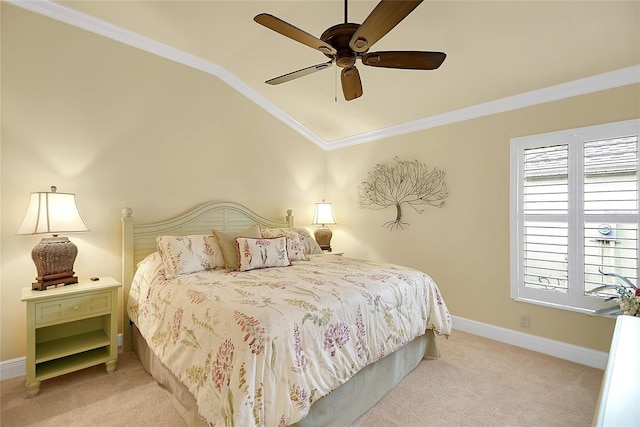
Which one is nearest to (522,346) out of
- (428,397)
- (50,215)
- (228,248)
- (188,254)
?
(428,397)

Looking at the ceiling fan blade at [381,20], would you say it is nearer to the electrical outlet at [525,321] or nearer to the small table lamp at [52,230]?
the small table lamp at [52,230]

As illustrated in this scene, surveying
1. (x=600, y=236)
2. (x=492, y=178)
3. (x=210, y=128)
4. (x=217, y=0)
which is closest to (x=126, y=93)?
(x=210, y=128)

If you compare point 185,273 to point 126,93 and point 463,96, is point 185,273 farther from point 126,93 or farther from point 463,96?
point 463,96

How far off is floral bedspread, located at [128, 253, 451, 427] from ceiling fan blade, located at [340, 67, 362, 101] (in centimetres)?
139

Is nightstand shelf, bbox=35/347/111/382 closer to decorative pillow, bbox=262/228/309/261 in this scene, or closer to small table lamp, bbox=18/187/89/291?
small table lamp, bbox=18/187/89/291

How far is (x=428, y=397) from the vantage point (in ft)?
7.09

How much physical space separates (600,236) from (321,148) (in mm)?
3547

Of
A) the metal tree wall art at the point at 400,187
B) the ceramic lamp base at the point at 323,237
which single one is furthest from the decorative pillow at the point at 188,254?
the metal tree wall art at the point at 400,187

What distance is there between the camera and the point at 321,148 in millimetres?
4945

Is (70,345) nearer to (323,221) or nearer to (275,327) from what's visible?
(275,327)

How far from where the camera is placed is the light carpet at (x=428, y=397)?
1.92 metres

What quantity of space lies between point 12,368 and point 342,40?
350 centimetres

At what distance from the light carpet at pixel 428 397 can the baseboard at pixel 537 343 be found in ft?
0.25

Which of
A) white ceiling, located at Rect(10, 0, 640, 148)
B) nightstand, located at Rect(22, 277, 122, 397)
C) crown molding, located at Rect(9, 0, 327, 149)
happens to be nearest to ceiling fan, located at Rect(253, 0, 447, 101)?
white ceiling, located at Rect(10, 0, 640, 148)
